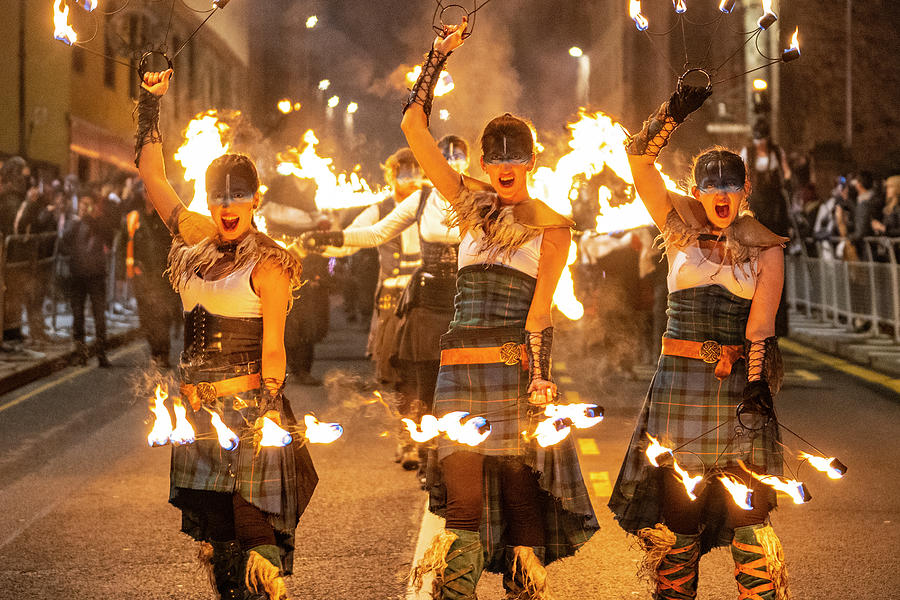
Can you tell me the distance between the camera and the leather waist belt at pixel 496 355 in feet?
15.1

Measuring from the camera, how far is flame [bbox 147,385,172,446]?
4438 mm

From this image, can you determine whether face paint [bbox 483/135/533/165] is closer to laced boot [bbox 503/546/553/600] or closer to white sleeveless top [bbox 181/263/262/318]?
white sleeveless top [bbox 181/263/262/318]

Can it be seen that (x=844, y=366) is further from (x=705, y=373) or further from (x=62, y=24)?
(x=62, y=24)

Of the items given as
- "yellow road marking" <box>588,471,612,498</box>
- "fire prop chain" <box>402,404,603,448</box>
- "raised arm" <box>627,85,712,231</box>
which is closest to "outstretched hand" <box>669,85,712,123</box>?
"raised arm" <box>627,85,712,231</box>

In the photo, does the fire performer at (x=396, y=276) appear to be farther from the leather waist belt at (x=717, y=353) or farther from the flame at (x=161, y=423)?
the leather waist belt at (x=717, y=353)

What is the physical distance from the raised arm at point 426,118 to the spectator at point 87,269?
10350 mm

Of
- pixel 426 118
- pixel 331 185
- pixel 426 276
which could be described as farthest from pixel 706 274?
pixel 331 185

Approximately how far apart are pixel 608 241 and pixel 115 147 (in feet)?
80.4

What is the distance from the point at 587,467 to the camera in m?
8.34

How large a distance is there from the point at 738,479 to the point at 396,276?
13.0ft

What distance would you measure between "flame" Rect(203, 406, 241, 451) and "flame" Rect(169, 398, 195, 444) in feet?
0.31

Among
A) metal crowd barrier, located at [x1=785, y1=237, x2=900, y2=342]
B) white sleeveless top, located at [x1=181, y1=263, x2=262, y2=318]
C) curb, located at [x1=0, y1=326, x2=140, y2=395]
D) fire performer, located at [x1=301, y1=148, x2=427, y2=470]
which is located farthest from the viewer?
metal crowd barrier, located at [x1=785, y1=237, x2=900, y2=342]

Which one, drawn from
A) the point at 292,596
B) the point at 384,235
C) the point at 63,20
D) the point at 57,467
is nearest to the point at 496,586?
the point at 292,596

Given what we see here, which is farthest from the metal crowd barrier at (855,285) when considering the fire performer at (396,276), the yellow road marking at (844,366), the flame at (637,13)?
the flame at (637,13)
